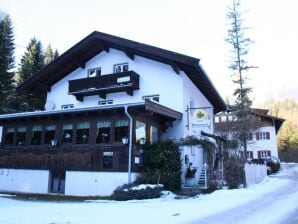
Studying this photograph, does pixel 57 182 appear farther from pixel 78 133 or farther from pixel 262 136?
pixel 262 136

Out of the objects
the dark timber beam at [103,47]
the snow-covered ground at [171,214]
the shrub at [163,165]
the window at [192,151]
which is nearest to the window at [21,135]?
the dark timber beam at [103,47]

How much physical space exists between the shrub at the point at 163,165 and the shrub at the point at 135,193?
1.12 meters

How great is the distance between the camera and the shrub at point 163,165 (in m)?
16.1

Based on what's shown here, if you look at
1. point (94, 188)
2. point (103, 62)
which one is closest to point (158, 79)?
point (103, 62)

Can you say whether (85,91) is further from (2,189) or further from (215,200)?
(215,200)

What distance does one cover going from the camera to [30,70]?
36.4 meters

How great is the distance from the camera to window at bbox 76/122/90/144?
1795 cm

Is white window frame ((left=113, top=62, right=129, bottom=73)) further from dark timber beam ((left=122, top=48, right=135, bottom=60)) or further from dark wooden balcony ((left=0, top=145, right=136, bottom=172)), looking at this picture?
dark wooden balcony ((left=0, top=145, right=136, bottom=172))

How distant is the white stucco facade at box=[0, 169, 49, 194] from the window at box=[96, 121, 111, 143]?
3900 mm

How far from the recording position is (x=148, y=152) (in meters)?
17.2

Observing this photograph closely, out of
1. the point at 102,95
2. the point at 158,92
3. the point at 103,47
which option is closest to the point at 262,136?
the point at 158,92

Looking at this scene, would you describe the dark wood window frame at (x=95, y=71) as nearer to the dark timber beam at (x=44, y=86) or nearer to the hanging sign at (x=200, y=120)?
the dark timber beam at (x=44, y=86)

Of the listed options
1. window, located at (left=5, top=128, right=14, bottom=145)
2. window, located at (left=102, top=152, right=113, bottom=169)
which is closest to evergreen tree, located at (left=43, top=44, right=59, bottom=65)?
window, located at (left=5, top=128, right=14, bottom=145)

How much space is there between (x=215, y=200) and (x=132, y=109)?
237 inches
